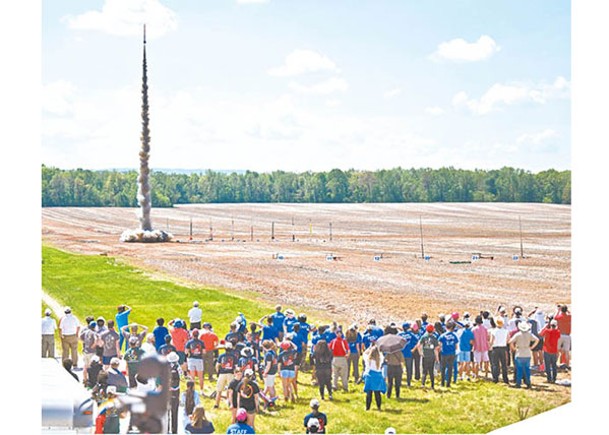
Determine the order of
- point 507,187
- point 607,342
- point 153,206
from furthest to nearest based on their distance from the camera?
point 507,187, point 153,206, point 607,342

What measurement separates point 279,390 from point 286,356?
50.3 inches

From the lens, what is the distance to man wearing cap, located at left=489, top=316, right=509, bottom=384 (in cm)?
1593

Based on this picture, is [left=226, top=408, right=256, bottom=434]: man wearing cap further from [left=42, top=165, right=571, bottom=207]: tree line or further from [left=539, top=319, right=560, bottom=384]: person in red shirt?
[left=42, top=165, right=571, bottom=207]: tree line

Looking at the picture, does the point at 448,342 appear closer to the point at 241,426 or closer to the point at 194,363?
the point at 194,363

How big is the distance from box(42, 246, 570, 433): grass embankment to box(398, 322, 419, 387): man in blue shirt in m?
0.32

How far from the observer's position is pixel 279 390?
1570cm

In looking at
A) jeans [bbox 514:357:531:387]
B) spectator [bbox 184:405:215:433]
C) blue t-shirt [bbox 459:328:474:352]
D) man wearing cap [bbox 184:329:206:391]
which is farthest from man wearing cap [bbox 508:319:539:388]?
spectator [bbox 184:405:215:433]

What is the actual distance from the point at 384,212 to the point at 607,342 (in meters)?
7.96

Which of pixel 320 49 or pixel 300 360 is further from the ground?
pixel 320 49

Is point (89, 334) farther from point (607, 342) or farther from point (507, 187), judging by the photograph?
point (507, 187)

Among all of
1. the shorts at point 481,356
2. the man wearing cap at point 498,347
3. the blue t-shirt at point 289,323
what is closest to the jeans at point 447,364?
the shorts at point 481,356

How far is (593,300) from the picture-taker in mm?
19094

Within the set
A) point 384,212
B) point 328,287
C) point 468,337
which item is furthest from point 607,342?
point 384,212

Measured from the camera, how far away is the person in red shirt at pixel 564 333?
60.3 feet
